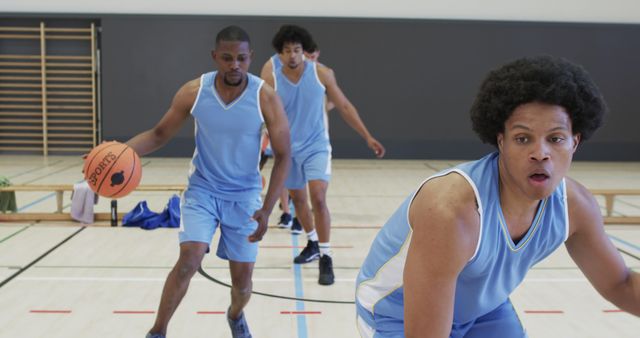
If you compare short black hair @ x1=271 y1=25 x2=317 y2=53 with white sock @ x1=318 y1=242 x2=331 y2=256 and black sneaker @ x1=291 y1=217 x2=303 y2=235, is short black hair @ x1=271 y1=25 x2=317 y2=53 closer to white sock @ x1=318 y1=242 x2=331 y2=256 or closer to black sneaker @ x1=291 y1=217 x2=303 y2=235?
white sock @ x1=318 y1=242 x2=331 y2=256

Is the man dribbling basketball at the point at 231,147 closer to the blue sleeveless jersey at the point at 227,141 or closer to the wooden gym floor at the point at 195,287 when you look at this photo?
the blue sleeveless jersey at the point at 227,141

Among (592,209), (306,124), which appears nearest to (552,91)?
(592,209)

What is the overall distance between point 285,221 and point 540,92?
580 cm

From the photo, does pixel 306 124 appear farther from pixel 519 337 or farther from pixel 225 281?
pixel 519 337

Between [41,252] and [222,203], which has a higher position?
[222,203]

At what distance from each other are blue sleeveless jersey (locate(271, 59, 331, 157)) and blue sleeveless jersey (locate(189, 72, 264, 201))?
6.00 ft

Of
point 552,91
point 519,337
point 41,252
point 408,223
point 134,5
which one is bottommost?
point 41,252

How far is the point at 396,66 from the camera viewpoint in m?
13.8

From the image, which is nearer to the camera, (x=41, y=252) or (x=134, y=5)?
→ (x=41, y=252)

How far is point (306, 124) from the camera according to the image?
19.4 feet

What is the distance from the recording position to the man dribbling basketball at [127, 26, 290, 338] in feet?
13.0

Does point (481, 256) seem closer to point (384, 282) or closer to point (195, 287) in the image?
point (384, 282)

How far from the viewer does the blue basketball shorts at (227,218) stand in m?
3.96

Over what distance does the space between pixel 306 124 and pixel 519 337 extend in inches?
151
